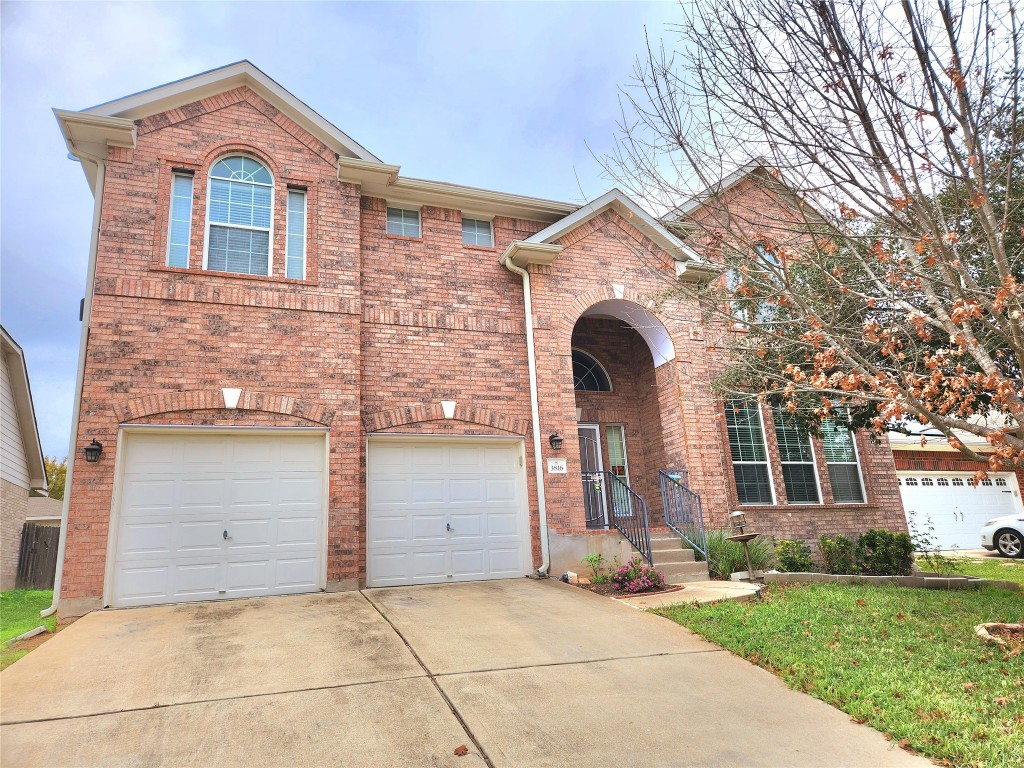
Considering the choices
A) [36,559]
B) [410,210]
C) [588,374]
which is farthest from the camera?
[36,559]

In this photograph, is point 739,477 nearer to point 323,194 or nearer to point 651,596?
point 651,596

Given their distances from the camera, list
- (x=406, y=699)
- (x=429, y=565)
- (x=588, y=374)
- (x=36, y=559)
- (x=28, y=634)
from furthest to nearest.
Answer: (x=36, y=559)
(x=588, y=374)
(x=429, y=565)
(x=28, y=634)
(x=406, y=699)

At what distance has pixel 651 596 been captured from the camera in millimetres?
8414

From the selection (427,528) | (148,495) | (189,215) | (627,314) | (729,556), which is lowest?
(729,556)

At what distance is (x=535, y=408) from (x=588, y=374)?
9.60 ft

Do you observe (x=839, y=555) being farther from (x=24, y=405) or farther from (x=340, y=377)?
(x=24, y=405)

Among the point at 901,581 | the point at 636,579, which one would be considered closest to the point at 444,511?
the point at 636,579

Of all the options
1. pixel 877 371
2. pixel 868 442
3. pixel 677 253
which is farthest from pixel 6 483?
pixel 868 442

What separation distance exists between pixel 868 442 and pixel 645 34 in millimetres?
10658

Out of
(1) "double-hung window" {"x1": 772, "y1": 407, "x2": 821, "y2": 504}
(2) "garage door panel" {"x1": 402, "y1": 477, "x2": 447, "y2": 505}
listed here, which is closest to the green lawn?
(1) "double-hung window" {"x1": 772, "y1": 407, "x2": 821, "y2": 504}

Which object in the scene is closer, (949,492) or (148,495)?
(148,495)

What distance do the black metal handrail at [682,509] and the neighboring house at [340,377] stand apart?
0.15m

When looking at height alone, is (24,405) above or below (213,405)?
above

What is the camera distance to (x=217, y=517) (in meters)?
8.70
